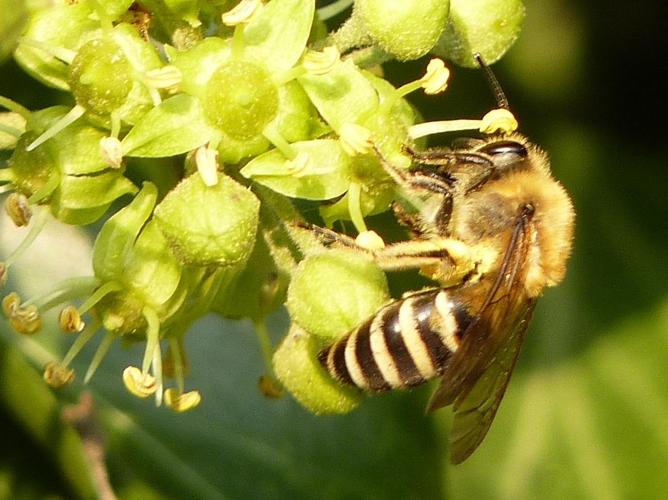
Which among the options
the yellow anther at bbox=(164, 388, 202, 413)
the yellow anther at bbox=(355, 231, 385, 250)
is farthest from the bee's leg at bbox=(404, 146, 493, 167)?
the yellow anther at bbox=(164, 388, 202, 413)

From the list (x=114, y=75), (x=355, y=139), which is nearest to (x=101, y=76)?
(x=114, y=75)

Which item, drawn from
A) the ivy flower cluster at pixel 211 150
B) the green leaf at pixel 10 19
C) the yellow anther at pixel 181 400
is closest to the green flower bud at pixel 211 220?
the ivy flower cluster at pixel 211 150

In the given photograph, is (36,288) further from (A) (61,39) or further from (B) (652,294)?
(B) (652,294)

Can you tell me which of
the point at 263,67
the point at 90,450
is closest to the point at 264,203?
the point at 263,67

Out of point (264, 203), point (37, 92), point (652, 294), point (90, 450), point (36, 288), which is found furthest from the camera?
point (652, 294)

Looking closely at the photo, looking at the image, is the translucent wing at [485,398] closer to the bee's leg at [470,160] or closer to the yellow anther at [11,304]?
the bee's leg at [470,160]

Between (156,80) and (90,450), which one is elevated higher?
(156,80)

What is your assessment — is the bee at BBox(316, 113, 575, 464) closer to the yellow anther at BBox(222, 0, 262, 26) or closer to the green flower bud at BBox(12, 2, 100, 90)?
the yellow anther at BBox(222, 0, 262, 26)
